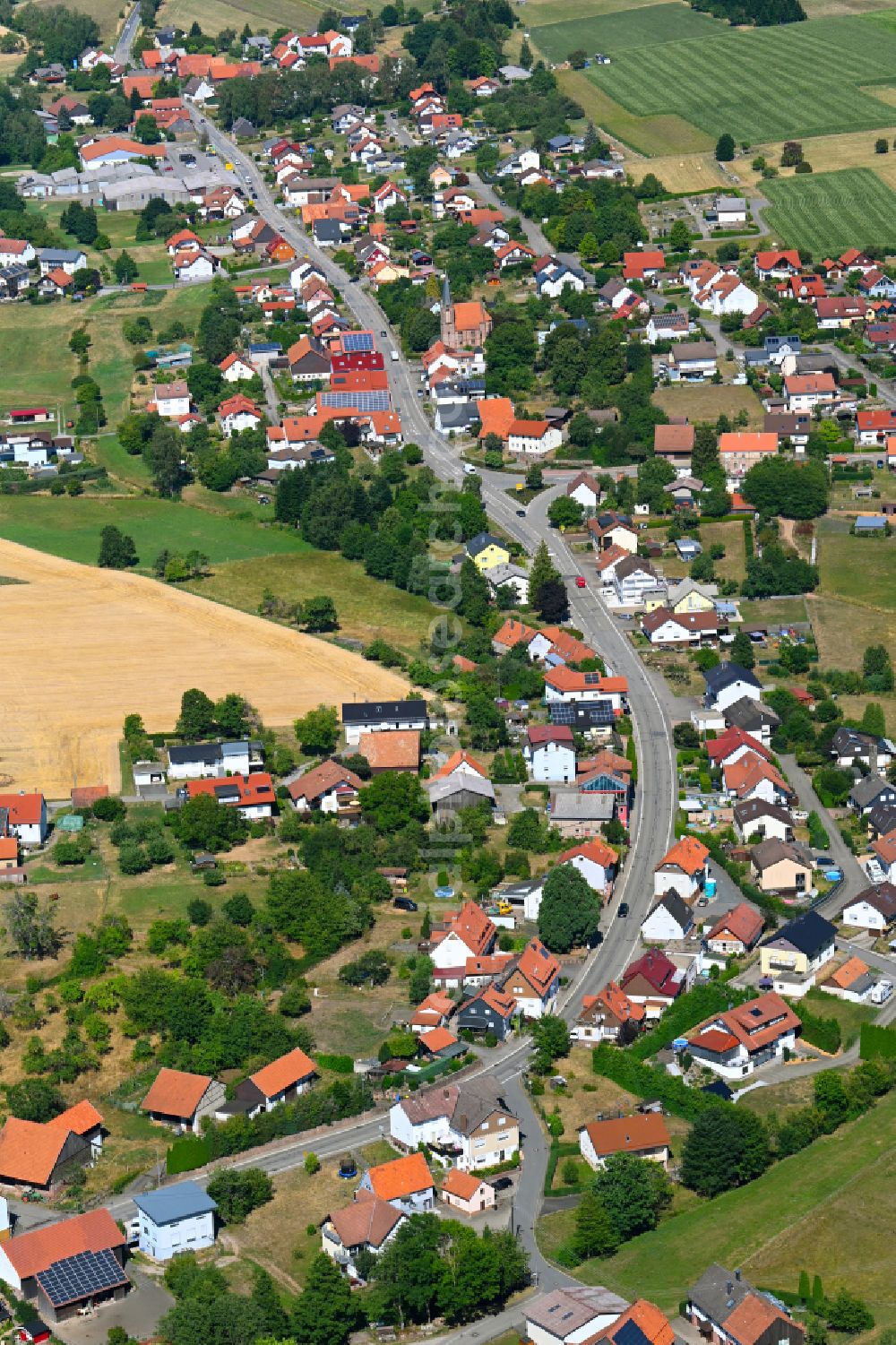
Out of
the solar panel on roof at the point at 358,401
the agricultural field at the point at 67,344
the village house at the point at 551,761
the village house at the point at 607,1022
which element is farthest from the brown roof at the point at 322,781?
the agricultural field at the point at 67,344

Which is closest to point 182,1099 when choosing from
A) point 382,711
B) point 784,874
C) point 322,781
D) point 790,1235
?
point 790,1235

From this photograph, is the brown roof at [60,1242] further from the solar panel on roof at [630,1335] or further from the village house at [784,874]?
the village house at [784,874]

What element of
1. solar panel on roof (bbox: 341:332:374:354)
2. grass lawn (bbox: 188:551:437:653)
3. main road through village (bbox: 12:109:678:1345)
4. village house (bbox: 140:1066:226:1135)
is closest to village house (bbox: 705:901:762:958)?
main road through village (bbox: 12:109:678:1345)

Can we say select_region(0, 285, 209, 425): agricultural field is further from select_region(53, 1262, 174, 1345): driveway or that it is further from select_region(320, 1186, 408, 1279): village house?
select_region(53, 1262, 174, 1345): driveway

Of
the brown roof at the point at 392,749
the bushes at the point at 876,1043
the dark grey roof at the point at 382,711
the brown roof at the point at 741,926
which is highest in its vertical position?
the dark grey roof at the point at 382,711

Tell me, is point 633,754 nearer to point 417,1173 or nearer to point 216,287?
point 417,1173
